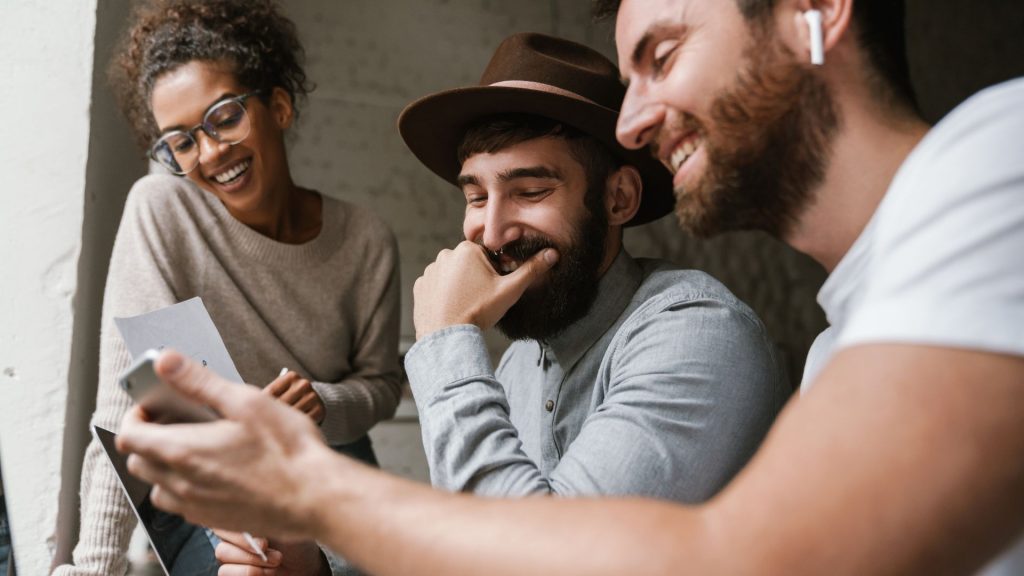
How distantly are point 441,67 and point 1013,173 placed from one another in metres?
3.04

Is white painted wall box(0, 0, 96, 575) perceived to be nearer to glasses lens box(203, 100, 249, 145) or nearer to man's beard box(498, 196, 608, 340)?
glasses lens box(203, 100, 249, 145)

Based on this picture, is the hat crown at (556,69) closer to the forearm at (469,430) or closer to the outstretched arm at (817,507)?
the forearm at (469,430)

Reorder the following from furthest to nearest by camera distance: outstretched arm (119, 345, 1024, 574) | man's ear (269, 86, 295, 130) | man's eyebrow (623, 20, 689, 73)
A: man's ear (269, 86, 295, 130) → man's eyebrow (623, 20, 689, 73) → outstretched arm (119, 345, 1024, 574)

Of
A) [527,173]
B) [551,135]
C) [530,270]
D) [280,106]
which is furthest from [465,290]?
[280,106]

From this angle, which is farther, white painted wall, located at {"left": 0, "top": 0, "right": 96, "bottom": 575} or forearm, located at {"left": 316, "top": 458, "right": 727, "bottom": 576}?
white painted wall, located at {"left": 0, "top": 0, "right": 96, "bottom": 575}

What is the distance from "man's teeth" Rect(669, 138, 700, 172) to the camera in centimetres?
114

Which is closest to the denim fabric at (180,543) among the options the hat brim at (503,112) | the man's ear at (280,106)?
the hat brim at (503,112)

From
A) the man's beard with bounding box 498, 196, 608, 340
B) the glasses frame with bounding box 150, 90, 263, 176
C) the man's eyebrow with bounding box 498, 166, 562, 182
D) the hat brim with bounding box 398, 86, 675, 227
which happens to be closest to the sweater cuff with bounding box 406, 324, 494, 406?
the man's beard with bounding box 498, 196, 608, 340

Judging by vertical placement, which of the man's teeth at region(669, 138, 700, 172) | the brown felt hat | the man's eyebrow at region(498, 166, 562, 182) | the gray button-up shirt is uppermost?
the man's teeth at region(669, 138, 700, 172)

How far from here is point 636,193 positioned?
191cm

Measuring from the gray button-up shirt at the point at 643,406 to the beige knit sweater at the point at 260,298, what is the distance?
0.92 metres

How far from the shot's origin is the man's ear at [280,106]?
2412 mm

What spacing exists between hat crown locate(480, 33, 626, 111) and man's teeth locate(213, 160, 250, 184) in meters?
0.76

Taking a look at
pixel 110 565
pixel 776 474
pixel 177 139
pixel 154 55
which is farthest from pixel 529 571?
pixel 154 55
